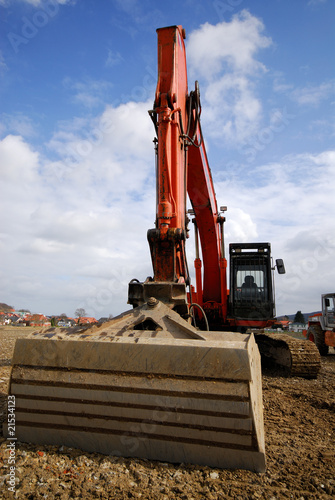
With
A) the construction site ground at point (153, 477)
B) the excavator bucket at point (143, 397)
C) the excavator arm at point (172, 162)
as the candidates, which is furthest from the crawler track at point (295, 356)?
the excavator bucket at point (143, 397)

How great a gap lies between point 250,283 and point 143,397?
247 inches

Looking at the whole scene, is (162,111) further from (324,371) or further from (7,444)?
(324,371)

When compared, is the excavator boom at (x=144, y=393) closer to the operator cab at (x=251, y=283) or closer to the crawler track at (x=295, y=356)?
the crawler track at (x=295, y=356)

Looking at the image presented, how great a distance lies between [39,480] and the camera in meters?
2.09

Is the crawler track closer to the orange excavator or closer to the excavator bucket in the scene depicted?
the orange excavator

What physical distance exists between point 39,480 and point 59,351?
75 cm

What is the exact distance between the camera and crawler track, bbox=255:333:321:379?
594cm

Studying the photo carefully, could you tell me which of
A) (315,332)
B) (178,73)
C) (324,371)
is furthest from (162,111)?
(315,332)

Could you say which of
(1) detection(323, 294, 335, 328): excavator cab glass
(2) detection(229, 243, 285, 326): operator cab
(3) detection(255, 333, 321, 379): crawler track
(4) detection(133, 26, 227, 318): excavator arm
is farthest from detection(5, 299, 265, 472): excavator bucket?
(1) detection(323, 294, 335, 328): excavator cab glass

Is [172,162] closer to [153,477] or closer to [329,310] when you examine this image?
[153,477]

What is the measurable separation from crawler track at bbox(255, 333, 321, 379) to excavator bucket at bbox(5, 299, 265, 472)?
3967 mm

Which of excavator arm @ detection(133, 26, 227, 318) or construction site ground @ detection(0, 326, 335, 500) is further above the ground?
excavator arm @ detection(133, 26, 227, 318)

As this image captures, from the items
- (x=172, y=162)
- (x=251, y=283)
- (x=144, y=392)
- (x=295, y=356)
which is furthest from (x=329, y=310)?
(x=144, y=392)

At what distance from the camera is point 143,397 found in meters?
2.25
